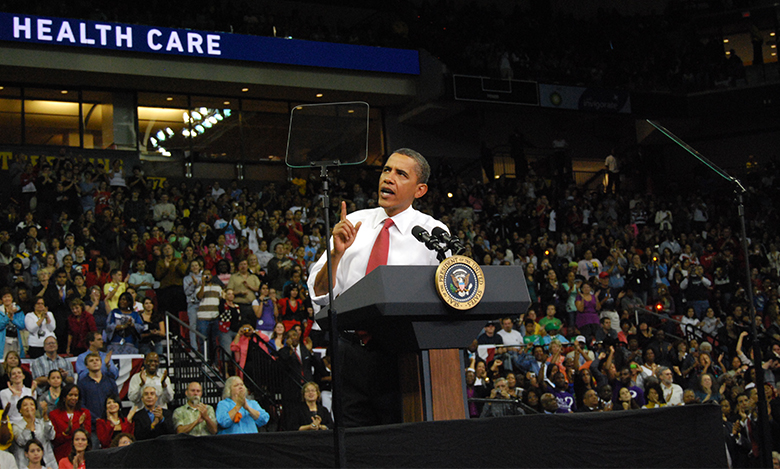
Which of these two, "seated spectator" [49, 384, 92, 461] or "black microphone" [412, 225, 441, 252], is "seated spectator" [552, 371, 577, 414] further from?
"black microphone" [412, 225, 441, 252]

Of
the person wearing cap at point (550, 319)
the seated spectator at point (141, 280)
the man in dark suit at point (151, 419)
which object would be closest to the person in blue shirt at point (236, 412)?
the man in dark suit at point (151, 419)

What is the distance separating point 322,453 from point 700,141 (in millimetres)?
25319

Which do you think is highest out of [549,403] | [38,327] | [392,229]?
[392,229]

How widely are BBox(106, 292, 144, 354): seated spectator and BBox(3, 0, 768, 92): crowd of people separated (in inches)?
369

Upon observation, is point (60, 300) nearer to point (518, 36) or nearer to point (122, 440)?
point (122, 440)

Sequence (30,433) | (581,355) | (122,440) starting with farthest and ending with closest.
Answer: (581,355) < (30,433) < (122,440)

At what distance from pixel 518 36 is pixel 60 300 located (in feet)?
52.9

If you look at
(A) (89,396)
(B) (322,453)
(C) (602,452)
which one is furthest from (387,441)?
(A) (89,396)

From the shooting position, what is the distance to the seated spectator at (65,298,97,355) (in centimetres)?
905

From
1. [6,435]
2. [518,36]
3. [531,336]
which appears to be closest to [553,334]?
[531,336]

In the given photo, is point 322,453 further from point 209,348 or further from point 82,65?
point 82,65

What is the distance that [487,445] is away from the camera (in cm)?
216

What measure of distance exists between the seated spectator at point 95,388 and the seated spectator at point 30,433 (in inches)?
23.3

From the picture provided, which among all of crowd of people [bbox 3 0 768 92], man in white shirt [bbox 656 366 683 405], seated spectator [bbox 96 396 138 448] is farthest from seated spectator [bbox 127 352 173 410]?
crowd of people [bbox 3 0 768 92]
